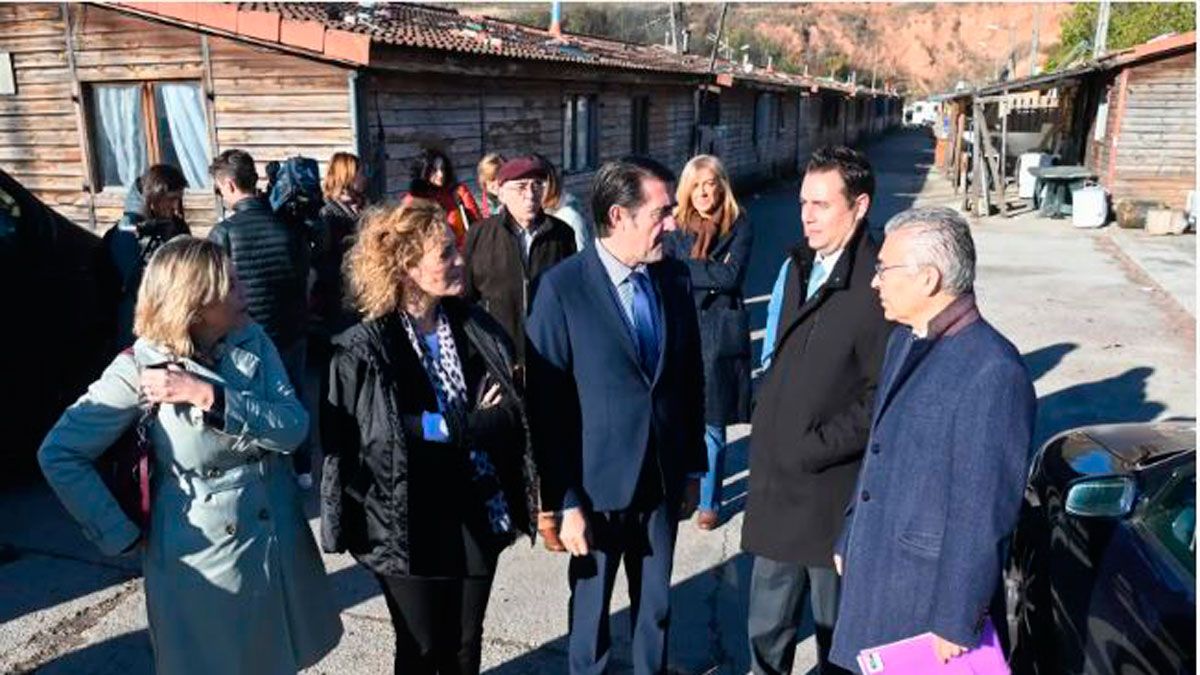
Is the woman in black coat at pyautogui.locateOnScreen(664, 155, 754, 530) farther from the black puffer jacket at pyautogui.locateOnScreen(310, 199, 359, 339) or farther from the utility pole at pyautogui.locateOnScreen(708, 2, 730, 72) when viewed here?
the utility pole at pyautogui.locateOnScreen(708, 2, 730, 72)

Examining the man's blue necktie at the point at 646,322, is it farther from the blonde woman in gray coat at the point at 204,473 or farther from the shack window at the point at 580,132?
the shack window at the point at 580,132

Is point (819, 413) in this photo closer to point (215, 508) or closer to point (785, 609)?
point (785, 609)

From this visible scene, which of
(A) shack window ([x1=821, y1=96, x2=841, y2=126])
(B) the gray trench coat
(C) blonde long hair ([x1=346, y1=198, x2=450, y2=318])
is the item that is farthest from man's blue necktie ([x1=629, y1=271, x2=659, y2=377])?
(A) shack window ([x1=821, y1=96, x2=841, y2=126])

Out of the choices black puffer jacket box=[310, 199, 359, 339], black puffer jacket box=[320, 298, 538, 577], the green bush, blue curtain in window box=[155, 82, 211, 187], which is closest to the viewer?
black puffer jacket box=[320, 298, 538, 577]

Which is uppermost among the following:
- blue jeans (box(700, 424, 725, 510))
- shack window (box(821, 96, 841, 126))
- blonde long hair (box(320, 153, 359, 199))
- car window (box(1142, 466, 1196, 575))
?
shack window (box(821, 96, 841, 126))

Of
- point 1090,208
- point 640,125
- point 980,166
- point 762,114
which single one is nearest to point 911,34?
point 762,114

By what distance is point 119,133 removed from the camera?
8.95 m

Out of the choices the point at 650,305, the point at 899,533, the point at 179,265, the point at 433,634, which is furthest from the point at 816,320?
the point at 179,265

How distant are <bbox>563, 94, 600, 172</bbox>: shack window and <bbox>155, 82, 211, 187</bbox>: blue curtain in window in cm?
512

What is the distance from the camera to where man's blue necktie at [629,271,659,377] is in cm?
276

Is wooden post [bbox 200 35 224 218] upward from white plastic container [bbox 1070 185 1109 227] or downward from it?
upward

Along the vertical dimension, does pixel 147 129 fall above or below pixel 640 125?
below

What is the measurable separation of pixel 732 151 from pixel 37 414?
60.4 ft

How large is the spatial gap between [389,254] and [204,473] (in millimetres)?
756
